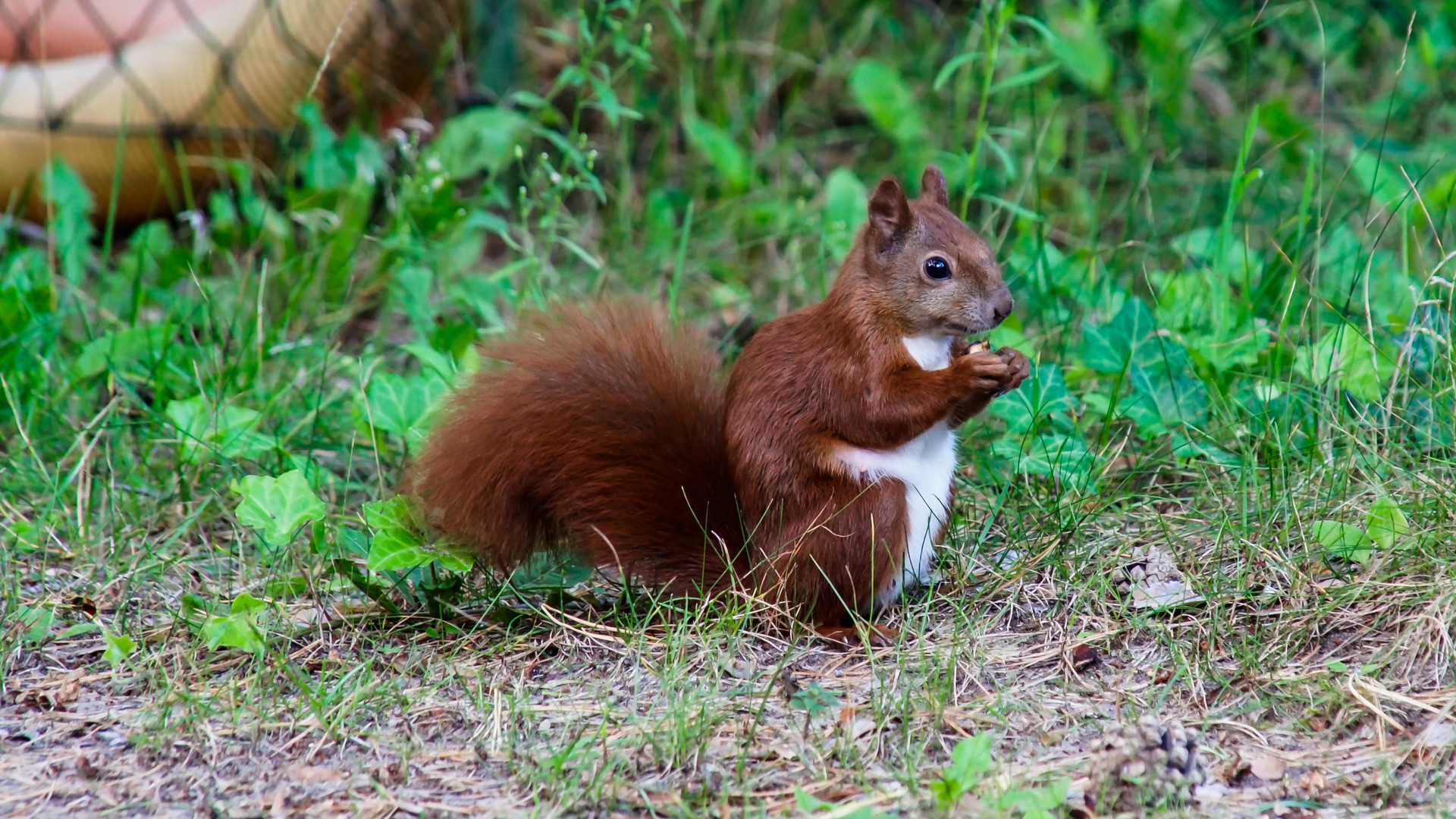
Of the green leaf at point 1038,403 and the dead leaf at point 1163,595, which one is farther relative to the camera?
the green leaf at point 1038,403

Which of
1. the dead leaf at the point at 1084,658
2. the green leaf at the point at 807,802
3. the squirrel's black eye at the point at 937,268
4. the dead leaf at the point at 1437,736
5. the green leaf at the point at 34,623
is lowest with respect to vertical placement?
the green leaf at the point at 34,623

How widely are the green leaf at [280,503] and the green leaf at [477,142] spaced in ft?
4.32

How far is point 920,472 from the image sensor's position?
2076 millimetres

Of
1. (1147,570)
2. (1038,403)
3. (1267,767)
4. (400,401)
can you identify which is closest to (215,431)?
(400,401)

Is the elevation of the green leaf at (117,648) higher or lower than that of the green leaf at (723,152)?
lower

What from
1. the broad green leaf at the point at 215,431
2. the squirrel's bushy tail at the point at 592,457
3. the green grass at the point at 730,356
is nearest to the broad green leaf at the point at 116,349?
the green grass at the point at 730,356

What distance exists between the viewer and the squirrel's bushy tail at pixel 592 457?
2039 mm

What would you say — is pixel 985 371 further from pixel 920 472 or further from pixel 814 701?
pixel 814 701

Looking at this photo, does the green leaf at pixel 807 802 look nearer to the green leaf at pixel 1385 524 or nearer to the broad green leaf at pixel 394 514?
the broad green leaf at pixel 394 514

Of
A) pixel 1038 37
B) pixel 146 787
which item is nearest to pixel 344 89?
pixel 1038 37

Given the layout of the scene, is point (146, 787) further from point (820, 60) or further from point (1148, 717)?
point (820, 60)

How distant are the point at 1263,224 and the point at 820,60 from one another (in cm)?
146

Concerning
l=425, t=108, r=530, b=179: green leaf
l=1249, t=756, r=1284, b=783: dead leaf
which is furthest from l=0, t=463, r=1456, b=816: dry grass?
l=425, t=108, r=530, b=179: green leaf

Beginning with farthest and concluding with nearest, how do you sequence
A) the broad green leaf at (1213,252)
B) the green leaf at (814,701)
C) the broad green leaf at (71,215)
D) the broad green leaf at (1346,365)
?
the broad green leaf at (71,215) < the broad green leaf at (1213,252) < the broad green leaf at (1346,365) < the green leaf at (814,701)
